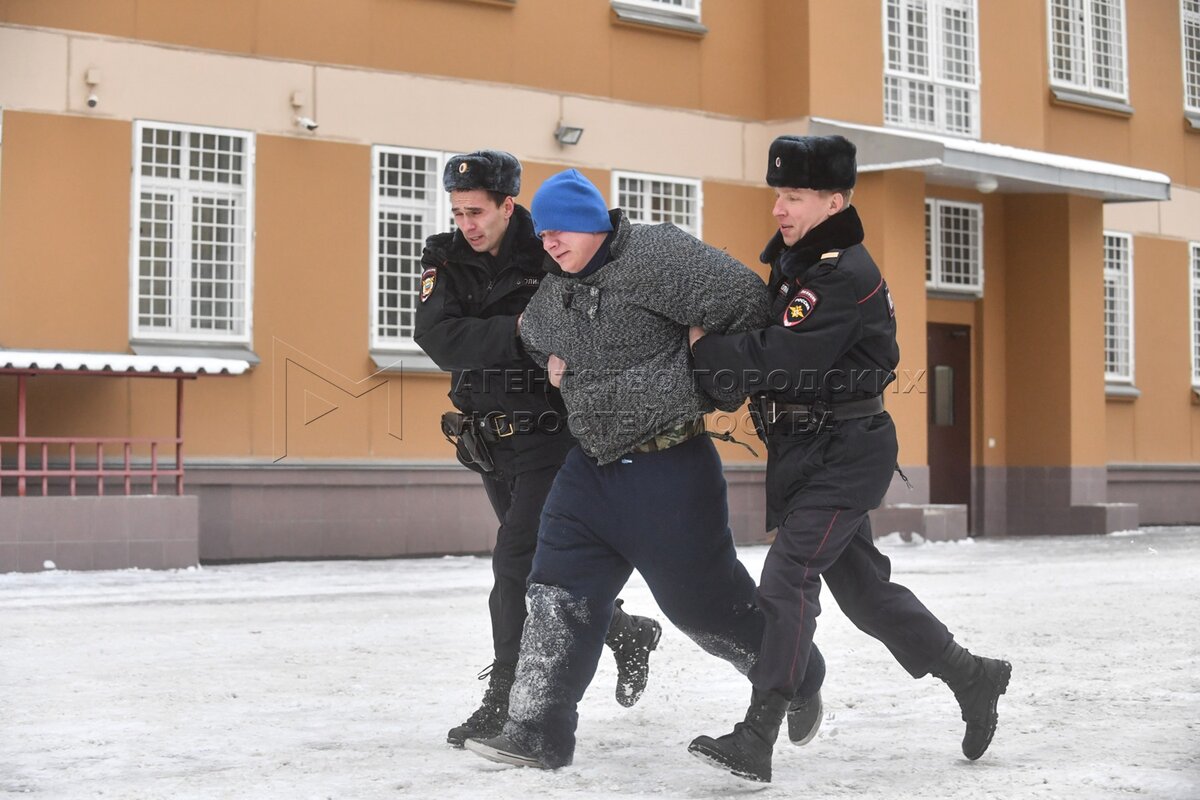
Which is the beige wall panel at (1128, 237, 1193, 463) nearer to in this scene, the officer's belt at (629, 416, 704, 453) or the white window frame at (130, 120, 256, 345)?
the white window frame at (130, 120, 256, 345)

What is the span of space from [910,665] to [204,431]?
9657mm

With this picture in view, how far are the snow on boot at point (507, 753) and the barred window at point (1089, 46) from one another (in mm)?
16785

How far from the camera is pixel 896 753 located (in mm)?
5254

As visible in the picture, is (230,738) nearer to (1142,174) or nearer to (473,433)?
(473,433)

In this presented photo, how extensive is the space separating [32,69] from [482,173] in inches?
352

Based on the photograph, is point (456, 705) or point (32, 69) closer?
point (456, 705)

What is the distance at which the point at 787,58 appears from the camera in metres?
17.2

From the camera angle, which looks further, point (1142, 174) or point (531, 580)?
point (1142, 174)

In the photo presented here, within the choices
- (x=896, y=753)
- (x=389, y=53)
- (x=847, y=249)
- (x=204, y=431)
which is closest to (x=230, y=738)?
(x=896, y=753)

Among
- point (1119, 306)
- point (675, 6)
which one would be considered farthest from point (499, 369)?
point (1119, 306)

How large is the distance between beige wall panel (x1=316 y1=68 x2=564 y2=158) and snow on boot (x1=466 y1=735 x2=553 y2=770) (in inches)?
411

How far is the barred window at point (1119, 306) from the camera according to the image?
20.6 m

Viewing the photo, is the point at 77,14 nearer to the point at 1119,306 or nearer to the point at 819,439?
the point at 819,439

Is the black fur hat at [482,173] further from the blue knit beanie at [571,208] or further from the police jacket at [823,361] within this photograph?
the police jacket at [823,361]
